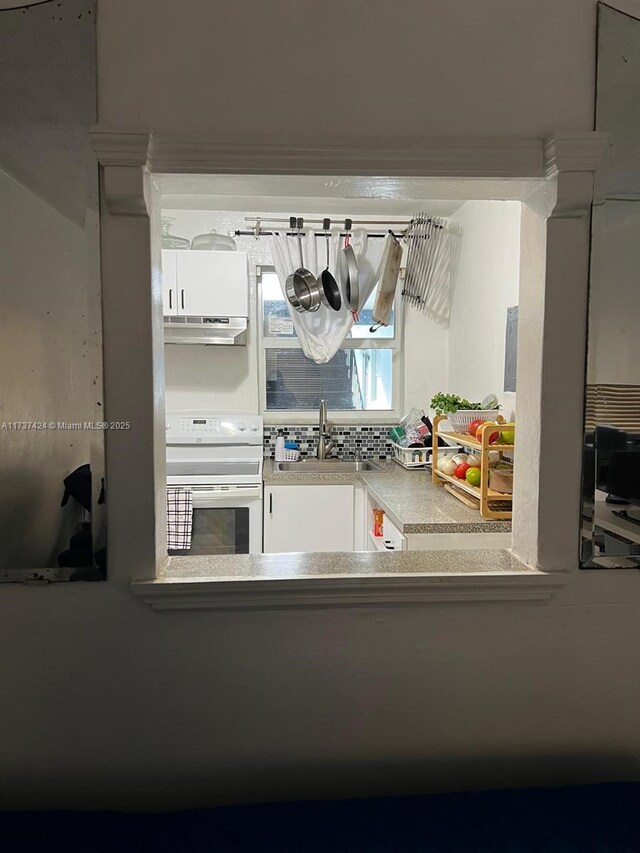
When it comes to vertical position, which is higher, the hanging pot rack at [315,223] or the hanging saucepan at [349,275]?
the hanging pot rack at [315,223]

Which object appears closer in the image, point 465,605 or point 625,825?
point 625,825

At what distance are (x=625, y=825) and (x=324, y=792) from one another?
21.5 inches

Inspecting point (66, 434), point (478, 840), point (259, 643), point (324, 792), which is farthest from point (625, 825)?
point (66, 434)

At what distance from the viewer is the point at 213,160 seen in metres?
0.99

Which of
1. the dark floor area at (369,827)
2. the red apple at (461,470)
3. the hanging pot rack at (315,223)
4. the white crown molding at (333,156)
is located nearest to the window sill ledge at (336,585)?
the dark floor area at (369,827)

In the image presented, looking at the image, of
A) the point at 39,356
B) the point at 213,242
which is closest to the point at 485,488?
the point at 39,356

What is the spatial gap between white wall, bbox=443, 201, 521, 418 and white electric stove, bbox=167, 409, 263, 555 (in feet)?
4.27

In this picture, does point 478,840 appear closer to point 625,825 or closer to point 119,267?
point 625,825

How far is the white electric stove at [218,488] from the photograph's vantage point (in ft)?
9.58

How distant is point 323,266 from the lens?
322cm

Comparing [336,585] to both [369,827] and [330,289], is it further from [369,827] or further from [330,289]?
[330,289]

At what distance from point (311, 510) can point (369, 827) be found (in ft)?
6.60

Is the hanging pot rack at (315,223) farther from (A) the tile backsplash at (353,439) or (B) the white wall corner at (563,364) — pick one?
(B) the white wall corner at (563,364)

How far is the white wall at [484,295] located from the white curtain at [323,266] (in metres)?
0.52
